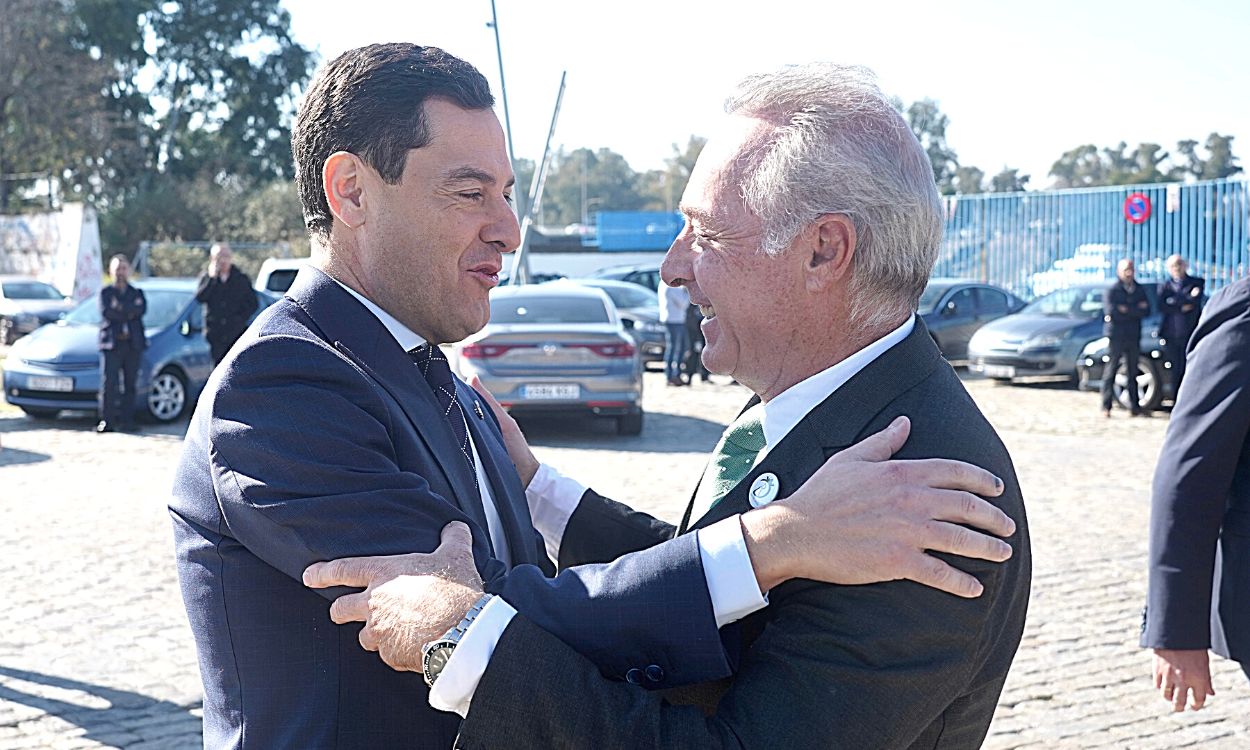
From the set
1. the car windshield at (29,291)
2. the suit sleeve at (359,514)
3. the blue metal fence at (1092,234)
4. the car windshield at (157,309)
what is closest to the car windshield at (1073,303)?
the blue metal fence at (1092,234)

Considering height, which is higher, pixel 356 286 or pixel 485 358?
pixel 356 286

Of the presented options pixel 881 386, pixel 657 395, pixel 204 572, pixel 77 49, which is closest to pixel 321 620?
pixel 204 572

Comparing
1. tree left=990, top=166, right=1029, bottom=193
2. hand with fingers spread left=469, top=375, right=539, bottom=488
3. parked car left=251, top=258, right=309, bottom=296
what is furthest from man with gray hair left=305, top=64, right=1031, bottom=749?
tree left=990, top=166, right=1029, bottom=193

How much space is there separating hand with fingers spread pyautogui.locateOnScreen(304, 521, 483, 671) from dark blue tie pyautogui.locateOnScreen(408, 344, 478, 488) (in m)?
0.44

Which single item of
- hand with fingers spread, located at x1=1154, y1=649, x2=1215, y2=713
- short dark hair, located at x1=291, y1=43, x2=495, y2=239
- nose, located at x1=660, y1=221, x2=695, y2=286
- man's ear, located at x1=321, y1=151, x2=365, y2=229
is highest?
short dark hair, located at x1=291, y1=43, x2=495, y2=239

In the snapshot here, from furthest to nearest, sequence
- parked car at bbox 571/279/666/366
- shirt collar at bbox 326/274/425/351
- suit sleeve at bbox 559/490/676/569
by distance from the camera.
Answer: parked car at bbox 571/279/666/366, suit sleeve at bbox 559/490/676/569, shirt collar at bbox 326/274/425/351

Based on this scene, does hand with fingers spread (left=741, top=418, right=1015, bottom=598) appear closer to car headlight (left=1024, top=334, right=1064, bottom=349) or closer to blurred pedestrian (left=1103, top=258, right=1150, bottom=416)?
blurred pedestrian (left=1103, top=258, right=1150, bottom=416)

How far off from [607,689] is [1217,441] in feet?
6.97

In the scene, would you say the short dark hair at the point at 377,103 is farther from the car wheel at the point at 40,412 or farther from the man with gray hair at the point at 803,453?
the car wheel at the point at 40,412

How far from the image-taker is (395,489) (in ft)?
6.40

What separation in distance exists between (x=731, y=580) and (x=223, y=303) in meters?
13.9

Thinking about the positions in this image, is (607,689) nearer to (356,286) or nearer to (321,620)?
(321,620)

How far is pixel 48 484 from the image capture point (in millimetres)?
11258

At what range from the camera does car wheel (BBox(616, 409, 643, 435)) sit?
14.1 m
